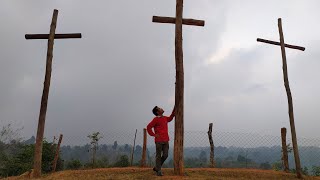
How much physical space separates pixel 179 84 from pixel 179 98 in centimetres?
46

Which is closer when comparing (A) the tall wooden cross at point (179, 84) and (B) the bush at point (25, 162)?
(A) the tall wooden cross at point (179, 84)

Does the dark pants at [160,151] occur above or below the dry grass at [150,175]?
above

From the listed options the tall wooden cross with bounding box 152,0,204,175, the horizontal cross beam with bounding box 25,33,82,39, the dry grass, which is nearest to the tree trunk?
the tall wooden cross with bounding box 152,0,204,175

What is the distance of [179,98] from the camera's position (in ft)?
35.1

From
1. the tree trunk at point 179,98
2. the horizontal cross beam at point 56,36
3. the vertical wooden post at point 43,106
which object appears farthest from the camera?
the horizontal cross beam at point 56,36

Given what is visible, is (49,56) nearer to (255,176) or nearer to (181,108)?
(181,108)

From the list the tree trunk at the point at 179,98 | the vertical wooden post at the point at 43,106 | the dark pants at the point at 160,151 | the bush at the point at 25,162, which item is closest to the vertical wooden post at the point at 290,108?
the tree trunk at the point at 179,98

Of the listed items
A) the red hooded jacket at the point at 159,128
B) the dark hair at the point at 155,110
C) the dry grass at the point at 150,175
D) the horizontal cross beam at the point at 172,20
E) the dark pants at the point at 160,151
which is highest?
the horizontal cross beam at the point at 172,20

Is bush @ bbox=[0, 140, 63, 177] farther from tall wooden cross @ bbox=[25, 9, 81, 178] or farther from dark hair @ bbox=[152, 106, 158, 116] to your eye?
dark hair @ bbox=[152, 106, 158, 116]

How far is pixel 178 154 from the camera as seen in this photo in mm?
10367

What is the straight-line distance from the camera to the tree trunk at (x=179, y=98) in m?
10.4

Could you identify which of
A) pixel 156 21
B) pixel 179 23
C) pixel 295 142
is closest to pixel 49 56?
pixel 156 21

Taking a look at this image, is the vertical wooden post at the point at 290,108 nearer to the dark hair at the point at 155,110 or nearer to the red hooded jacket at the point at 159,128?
the red hooded jacket at the point at 159,128

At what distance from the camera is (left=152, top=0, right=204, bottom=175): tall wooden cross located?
34.0ft
